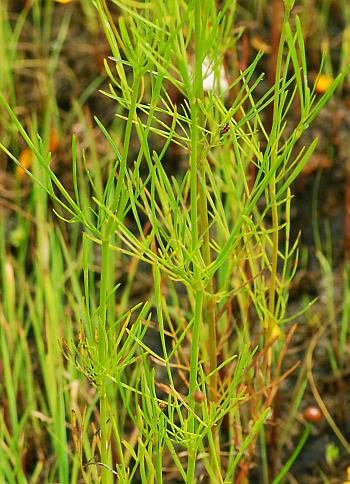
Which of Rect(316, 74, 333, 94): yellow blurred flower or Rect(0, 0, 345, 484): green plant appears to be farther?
Rect(316, 74, 333, 94): yellow blurred flower

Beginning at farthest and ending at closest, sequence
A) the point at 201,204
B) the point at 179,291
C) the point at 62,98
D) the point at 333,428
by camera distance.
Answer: the point at 62,98 < the point at 179,291 < the point at 333,428 < the point at 201,204

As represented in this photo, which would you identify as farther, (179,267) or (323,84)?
(323,84)

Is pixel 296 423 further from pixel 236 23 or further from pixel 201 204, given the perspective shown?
pixel 236 23

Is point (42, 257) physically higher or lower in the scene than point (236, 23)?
lower

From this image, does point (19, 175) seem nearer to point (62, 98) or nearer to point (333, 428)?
point (62, 98)

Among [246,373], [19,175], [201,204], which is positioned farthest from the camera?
[19,175]

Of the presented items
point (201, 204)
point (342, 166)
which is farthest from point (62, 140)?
point (201, 204)

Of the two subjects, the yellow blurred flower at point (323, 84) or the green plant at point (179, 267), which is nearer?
the green plant at point (179, 267)

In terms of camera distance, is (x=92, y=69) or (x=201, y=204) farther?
(x=92, y=69)

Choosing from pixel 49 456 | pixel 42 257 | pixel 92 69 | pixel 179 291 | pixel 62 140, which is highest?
pixel 92 69

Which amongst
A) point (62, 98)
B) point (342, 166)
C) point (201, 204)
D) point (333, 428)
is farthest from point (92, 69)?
point (201, 204)
